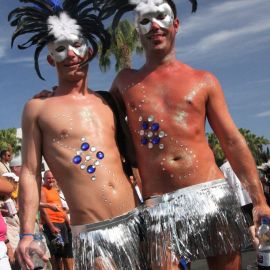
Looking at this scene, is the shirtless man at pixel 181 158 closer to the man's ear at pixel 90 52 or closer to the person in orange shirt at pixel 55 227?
the man's ear at pixel 90 52

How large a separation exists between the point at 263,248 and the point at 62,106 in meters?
1.33

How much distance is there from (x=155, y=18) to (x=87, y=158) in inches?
34.1

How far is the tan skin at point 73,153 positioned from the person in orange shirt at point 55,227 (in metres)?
3.65

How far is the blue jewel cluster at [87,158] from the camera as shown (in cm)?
291

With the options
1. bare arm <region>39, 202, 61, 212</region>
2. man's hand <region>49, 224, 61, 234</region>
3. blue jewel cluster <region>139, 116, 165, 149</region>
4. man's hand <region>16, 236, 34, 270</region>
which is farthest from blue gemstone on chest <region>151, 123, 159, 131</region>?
man's hand <region>49, 224, 61, 234</region>

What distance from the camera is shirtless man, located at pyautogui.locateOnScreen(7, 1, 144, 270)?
2869 mm

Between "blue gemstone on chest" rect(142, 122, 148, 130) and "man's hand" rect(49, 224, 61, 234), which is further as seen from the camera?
"man's hand" rect(49, 224, 61, 234)

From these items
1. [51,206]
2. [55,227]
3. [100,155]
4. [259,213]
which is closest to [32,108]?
[100,155]

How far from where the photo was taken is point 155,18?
300cm

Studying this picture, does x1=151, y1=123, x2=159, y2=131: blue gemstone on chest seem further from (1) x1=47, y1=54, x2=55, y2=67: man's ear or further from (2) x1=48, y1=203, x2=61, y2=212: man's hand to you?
(2) x1=48, y1=203, x2=61, y2=212: man's hand

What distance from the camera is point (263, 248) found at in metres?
2.82

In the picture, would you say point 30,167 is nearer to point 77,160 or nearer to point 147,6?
point 77,160

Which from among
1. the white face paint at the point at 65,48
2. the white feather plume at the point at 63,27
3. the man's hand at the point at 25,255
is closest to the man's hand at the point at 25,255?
the man's hand at the point at 25,255

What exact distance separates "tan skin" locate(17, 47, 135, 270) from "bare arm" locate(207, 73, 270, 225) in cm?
57
